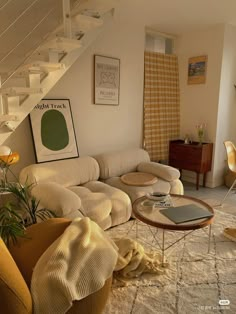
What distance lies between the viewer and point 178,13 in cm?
350

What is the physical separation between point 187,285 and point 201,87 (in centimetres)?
333

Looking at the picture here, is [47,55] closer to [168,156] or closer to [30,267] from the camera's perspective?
[30,267]

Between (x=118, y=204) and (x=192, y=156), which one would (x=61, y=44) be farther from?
(x=192, y=156)

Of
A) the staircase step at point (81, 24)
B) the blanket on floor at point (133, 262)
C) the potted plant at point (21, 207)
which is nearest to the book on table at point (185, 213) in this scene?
the blanket on floor at point (133, 262)

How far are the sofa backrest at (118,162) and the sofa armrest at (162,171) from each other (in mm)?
163

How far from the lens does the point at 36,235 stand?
1664 millimetres

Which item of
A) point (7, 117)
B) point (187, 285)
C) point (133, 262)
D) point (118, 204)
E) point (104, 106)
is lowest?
point (187, 285)

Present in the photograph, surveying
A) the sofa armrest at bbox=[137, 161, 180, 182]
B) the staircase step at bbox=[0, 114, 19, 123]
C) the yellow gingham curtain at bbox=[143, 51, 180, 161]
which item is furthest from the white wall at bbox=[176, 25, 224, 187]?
the staircase step at bbox=[0, 114, 19, 123]

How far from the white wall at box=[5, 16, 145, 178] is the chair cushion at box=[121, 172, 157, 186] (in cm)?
71

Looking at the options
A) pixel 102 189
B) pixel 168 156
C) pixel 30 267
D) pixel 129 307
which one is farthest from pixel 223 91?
pixel 30 267

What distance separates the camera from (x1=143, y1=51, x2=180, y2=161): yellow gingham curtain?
14.2 ft

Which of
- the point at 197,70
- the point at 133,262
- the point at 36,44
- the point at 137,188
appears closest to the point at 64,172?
the point at 137,188

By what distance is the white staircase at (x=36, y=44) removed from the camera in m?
2.44

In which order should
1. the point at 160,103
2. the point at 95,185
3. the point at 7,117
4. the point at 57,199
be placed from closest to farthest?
the point at 7,117, the point at 57,199, the point at 95,185, the point at 160,103
